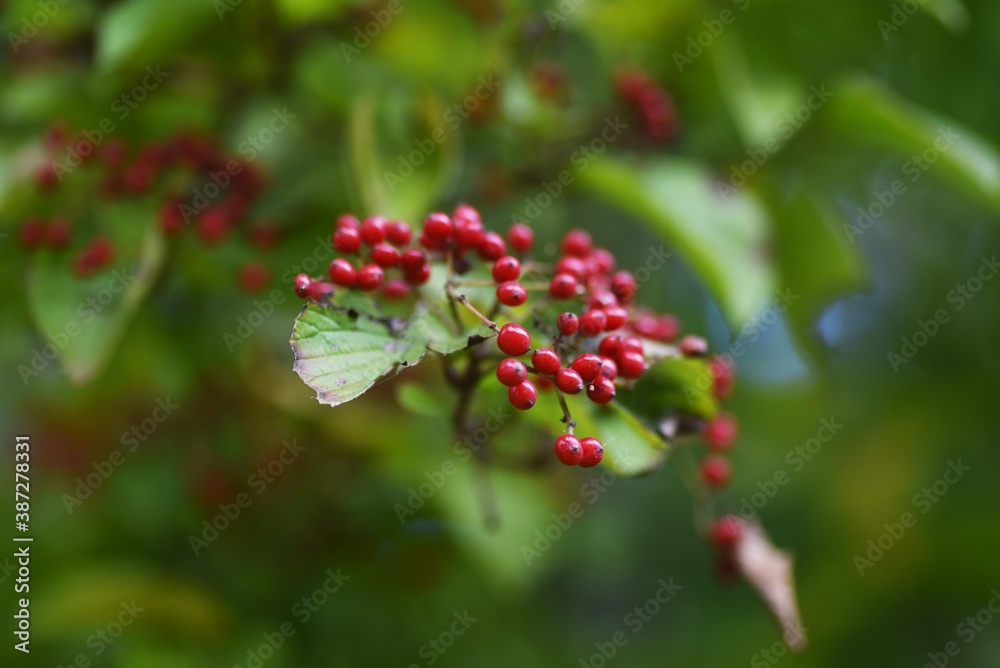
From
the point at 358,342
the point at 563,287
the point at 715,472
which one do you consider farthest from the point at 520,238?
the point at 715,472

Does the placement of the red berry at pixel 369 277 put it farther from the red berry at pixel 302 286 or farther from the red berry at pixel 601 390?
the red berry at pixel 601 390

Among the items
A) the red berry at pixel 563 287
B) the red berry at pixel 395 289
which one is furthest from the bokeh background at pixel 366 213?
the red berry at pixel 563 287

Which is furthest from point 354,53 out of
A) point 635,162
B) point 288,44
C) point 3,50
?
point 3,50

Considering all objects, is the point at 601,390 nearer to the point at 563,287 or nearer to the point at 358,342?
the point at 563,287

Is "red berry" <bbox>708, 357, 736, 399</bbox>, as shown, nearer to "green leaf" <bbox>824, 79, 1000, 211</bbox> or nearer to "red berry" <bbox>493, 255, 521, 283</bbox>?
"red berry" <bbox>493, 255, 521, 283</bbox>

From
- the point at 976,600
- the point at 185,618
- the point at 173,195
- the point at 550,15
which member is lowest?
the point at 185,618

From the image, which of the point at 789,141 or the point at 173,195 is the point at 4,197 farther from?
the point at 789,141

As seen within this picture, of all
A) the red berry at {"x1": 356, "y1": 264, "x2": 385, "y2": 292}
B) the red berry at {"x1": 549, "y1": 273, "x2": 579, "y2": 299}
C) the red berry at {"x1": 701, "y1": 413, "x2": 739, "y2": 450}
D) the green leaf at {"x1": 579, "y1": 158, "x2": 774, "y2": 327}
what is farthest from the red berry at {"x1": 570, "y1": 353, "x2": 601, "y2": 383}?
the green leaf at {"x1": 579, "y1": 158, "x2": 774, "y2": 327}

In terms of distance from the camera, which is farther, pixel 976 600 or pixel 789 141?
pixel 976 600
